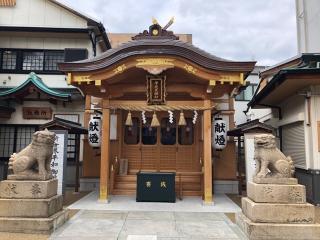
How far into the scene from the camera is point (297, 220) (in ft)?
21.1

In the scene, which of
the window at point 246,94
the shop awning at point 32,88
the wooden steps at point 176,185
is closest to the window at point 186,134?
the wooden steps at point 176,185

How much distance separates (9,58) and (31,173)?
11101 mm

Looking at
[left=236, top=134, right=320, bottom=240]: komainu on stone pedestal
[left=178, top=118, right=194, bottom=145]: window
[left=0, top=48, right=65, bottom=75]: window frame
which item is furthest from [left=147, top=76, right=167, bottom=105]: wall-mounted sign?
[left=0, top=48, right=65, bottom=75]: window frame

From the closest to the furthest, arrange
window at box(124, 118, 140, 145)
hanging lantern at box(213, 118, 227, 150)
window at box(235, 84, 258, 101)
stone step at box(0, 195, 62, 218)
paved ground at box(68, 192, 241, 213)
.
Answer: stone step at box(0, 195, 62, 218), paved ground at box(68, 192, 241, 213), hanging lantern at box(213, 118, 227, 150), window at box(124, 118, 140, 145), window at box(235, 84, 258, 101)

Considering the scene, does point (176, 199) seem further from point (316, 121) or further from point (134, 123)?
point (316, 121)

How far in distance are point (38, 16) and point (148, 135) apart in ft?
30.1

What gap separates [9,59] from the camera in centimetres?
1585

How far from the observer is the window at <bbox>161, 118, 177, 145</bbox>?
13672 mm

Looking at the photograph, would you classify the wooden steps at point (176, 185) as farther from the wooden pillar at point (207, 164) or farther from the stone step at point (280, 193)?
the stone step at point (280, 193)

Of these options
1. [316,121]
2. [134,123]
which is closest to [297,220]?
[316,121]

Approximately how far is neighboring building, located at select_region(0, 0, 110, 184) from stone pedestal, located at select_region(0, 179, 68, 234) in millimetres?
7890

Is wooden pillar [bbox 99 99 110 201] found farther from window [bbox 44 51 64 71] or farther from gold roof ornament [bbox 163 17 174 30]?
window [bbox 44 51 64 71]

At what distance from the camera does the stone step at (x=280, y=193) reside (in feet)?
21.5

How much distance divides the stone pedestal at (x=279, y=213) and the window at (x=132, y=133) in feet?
25.6
